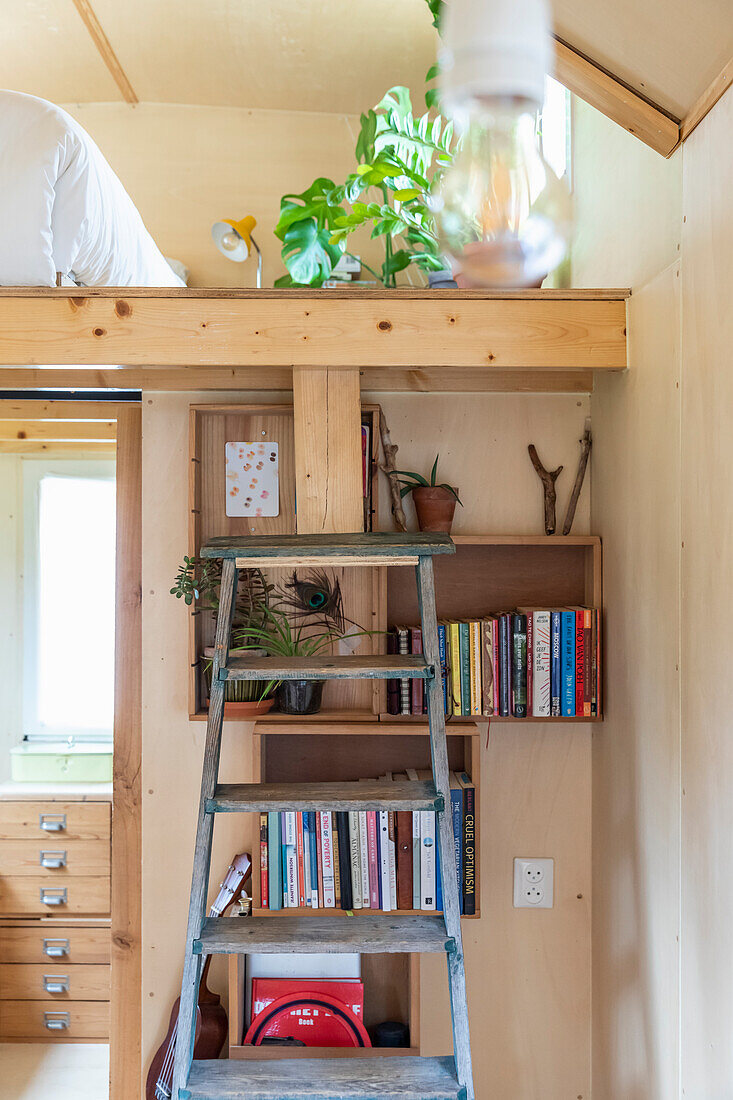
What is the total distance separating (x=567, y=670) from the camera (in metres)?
1.91

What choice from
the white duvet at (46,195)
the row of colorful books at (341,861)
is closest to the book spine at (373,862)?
the row of colorful books at (341,861)

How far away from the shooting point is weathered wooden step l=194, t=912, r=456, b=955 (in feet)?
4.75

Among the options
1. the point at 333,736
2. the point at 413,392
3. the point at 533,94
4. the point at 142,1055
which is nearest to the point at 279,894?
the point at 333,736

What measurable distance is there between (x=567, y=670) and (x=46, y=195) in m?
1.43

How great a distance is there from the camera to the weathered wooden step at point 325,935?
4.75 ft

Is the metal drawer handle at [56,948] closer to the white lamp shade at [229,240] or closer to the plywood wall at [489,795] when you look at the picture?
the plywood wall at [489,795]

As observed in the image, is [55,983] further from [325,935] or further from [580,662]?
[580,662]

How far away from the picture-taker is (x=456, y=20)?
69 centimetres

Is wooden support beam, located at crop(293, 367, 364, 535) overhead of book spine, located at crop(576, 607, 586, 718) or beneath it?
overhead

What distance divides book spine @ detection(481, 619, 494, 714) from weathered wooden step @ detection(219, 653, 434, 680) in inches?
12.6

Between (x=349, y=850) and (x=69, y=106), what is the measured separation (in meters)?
2.55

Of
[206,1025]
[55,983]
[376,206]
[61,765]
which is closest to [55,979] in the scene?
[55,983]

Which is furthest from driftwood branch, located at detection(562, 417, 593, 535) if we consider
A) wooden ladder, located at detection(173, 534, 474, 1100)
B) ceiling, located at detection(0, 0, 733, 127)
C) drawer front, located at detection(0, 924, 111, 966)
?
drawer front, located at detection(0, 924, 111, 966)

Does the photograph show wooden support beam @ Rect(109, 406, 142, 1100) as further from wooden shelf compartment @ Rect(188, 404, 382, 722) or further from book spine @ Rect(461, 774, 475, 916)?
book spine @ Rect(461, 774, 475, 916)
